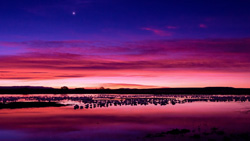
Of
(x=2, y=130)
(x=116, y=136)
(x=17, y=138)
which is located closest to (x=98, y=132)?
(x=116, y=136)

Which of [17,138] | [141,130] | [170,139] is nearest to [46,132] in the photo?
[17,138]

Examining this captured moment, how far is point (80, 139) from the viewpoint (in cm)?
1636

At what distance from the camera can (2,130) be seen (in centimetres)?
1947

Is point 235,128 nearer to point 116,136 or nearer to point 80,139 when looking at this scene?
point 116,136

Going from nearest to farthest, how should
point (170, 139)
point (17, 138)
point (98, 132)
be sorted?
point (170, 139) → point (17, 138) → point (98, 132)

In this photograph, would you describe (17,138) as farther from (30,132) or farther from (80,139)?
(80,139)

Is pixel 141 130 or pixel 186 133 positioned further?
pixel 141 130

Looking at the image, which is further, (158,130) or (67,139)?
(158,130)

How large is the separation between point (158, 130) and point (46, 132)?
260 inches

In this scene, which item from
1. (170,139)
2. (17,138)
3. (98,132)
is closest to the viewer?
(170,139)

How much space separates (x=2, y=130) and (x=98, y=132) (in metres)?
5.84

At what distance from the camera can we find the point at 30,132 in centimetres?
1894

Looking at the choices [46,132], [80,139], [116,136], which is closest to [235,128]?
[116,136]

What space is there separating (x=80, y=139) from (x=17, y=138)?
340 centimetres
